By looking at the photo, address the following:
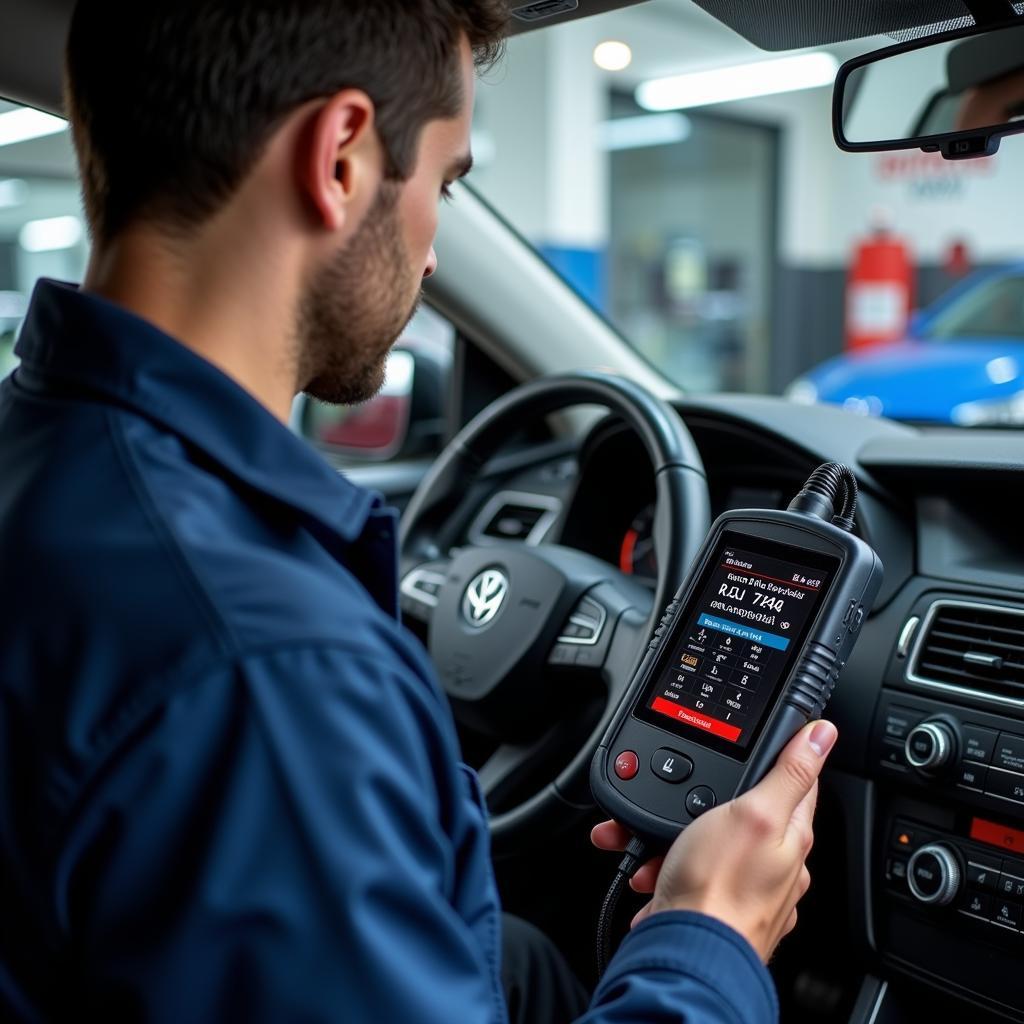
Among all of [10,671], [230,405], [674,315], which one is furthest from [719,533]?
[674,315]

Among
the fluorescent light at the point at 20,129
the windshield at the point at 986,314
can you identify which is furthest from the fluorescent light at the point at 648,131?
the fluorescent light at the point at 20,129

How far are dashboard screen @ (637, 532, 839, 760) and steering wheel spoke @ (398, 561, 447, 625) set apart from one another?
1.79ft

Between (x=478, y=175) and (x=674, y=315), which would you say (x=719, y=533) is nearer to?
(x=478, y=175)

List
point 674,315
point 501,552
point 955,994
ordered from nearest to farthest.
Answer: point 955,994, point 501,552, point 674,315

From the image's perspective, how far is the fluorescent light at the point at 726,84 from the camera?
29.3 ft

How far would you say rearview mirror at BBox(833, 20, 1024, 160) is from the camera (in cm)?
125

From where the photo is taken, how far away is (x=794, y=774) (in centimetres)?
92

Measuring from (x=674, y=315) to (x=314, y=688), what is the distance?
12.0 metres

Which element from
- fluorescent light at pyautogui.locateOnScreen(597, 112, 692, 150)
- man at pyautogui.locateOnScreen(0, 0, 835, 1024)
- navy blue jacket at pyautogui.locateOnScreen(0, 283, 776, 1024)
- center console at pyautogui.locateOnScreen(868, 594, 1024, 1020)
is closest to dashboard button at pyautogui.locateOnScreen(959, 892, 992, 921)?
center console at pyautogui.locateOnScreen(868, 594, 1024, 1020)

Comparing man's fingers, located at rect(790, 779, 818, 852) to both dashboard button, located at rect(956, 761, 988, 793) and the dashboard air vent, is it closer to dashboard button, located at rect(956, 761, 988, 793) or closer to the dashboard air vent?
dashboard button, located at rect(956, 761, 988, 793)

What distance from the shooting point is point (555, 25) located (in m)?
1.45

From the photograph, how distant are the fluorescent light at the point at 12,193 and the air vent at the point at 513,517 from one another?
440 inches

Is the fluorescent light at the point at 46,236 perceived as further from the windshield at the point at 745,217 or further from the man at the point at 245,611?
the man at the point at 245,611

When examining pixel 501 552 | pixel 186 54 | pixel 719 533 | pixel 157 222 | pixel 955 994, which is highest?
pixel 186 54
